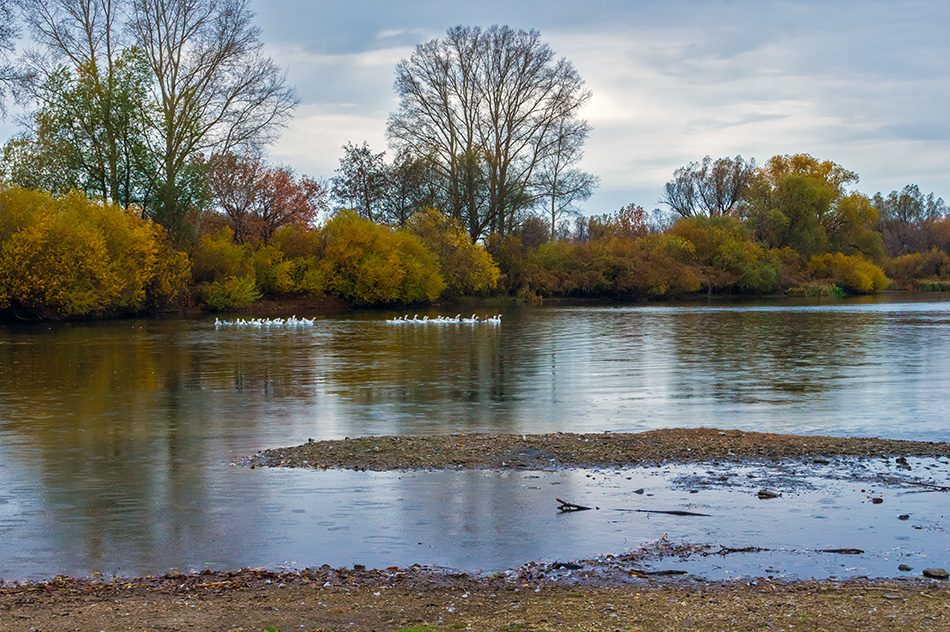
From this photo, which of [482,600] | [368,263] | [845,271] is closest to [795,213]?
[845,271]

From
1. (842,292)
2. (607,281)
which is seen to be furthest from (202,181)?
(842,292)

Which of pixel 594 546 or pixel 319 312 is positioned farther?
pixel 319 312

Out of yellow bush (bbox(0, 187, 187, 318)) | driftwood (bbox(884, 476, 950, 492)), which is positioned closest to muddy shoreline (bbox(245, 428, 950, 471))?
driftwood (bbox(884, 476, 950, 492))

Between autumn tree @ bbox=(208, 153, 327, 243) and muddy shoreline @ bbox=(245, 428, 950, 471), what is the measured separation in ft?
156

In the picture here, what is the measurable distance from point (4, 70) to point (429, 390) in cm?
1751

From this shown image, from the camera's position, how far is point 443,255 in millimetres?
62781

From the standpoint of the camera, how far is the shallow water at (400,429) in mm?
7273

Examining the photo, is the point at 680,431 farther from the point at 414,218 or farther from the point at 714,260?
the point at 714,260

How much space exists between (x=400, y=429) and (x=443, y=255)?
50.1 meters

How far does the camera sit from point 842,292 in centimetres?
7494

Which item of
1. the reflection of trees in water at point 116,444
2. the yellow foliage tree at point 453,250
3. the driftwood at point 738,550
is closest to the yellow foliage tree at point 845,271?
the yellow foliage tree at point 453,250

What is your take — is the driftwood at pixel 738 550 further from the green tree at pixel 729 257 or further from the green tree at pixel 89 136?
the green tree at pixel 729 257

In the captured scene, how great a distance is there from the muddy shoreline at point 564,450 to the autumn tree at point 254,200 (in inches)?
1870

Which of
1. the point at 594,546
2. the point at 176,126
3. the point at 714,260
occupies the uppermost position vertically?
the point at 176,126
